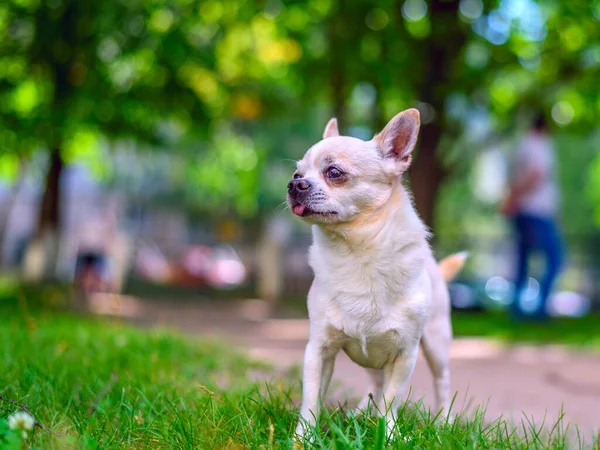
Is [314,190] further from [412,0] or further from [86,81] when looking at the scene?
[412,0]

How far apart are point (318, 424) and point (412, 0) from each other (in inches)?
504

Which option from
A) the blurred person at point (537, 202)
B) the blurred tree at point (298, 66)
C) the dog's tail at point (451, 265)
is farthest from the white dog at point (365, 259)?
the blurred tree at point (298, 66)

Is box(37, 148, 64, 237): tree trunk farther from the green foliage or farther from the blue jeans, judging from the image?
the blue jeans

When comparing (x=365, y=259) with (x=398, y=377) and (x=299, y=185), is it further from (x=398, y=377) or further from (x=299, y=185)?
(x=398, y=377)

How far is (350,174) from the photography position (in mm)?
3305

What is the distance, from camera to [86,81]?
11422 millimetres

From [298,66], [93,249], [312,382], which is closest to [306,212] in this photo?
[312,382]

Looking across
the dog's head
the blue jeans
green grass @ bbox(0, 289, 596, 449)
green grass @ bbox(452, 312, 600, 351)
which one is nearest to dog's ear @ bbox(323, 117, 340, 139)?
the dog's head

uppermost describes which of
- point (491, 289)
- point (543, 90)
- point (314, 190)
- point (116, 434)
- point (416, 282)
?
point (543, 90)

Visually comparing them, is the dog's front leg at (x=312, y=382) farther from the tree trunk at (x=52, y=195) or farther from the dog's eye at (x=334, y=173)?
the tree trunk at (x=52, y=195)

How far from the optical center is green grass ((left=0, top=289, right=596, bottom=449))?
9.46ft

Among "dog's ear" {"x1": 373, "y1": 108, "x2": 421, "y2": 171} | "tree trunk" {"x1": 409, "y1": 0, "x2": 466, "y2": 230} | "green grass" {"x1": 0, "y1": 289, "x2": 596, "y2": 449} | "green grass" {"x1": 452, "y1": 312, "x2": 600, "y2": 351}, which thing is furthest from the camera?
"tree trunk" {"x1": 409, "y1": 0, "x2": 466, "y2": 230}

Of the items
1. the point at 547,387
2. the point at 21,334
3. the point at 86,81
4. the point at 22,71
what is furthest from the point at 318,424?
the point at 22,71

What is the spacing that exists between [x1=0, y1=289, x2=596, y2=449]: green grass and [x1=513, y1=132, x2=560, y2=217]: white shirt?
18.8 feet
